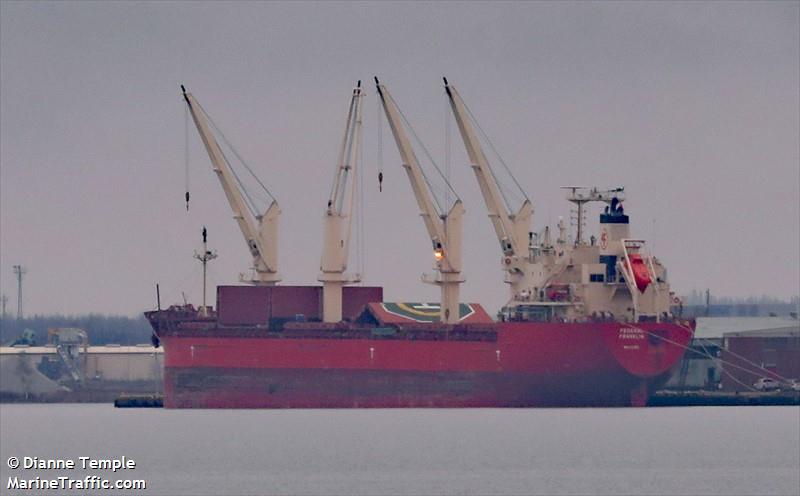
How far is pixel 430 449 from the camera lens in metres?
71.8

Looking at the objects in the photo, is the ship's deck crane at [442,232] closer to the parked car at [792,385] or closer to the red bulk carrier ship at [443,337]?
the red bulk carrier ship at [443,337]

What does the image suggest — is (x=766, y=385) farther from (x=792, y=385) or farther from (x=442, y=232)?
(x=442, y=232)

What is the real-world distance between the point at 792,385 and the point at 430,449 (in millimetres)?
32636

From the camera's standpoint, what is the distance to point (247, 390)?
298ft

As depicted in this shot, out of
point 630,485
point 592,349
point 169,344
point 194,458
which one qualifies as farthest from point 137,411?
point 630,485

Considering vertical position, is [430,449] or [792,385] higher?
[792,385]

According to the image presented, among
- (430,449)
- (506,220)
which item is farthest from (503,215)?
(430,449)

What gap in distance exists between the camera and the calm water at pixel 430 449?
62500 mm

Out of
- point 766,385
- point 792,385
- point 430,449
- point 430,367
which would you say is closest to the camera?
point 430,449

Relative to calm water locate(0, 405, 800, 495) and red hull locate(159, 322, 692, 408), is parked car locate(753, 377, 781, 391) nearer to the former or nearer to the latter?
calm water locate(0, 405, 800, 495)

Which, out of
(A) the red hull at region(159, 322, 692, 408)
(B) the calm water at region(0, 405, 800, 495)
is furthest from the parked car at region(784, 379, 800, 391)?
(A) the red hull at region(159, 322, 692, 408)

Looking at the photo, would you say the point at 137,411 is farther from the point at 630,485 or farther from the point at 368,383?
the point at 630,485

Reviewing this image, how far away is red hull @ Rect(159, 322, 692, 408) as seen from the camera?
292 ft

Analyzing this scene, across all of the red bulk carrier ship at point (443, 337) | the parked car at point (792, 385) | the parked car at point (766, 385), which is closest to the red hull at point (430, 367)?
the red bulk carrier ship at point (443, 337)
